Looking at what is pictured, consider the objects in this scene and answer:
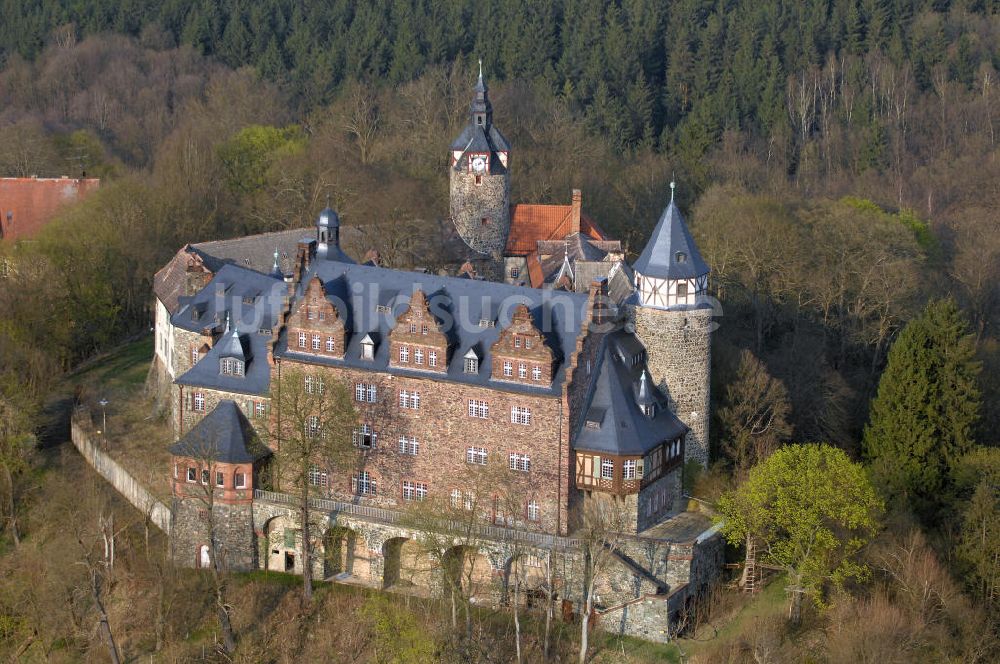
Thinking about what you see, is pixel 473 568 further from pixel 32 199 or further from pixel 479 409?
pixel 32 199

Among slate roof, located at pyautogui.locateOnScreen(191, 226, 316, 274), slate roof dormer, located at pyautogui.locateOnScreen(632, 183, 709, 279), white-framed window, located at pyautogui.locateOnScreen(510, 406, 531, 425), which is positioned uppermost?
slate roof dormer, located at pyautogui.locateOnScreen(632, 183, 709, 279)

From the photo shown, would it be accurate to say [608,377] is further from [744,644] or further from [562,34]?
[562,34]

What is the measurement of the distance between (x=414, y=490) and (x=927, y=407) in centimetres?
1971

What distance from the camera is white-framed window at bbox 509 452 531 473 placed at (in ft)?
193

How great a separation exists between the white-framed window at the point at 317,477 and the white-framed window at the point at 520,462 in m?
7.47

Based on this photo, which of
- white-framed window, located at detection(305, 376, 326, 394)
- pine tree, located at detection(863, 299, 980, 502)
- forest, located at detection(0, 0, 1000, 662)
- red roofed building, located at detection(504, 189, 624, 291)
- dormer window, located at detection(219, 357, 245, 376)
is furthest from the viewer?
red roofed building, located at detection(504, 189, 624, 291)

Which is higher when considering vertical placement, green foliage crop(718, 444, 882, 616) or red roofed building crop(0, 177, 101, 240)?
red roofed building crop(0, 177, 101, 240)

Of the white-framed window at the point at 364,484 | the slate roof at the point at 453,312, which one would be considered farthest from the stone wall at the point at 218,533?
the slate roof at the point at 453,312

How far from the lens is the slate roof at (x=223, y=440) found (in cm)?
6181

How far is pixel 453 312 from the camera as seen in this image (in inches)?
2386

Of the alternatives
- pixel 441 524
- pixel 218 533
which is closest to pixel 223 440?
pixel 218 533

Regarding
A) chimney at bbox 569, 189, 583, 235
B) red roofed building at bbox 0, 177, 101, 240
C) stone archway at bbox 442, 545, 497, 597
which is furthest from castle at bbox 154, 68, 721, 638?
red roofed building at bbox 0, 177, 101, 240

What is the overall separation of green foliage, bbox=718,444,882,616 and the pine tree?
5671 mm

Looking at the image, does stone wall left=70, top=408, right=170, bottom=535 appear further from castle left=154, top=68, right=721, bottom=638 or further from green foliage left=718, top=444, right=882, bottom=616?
green foliage left=718, top=444, right=882, bottom=616
